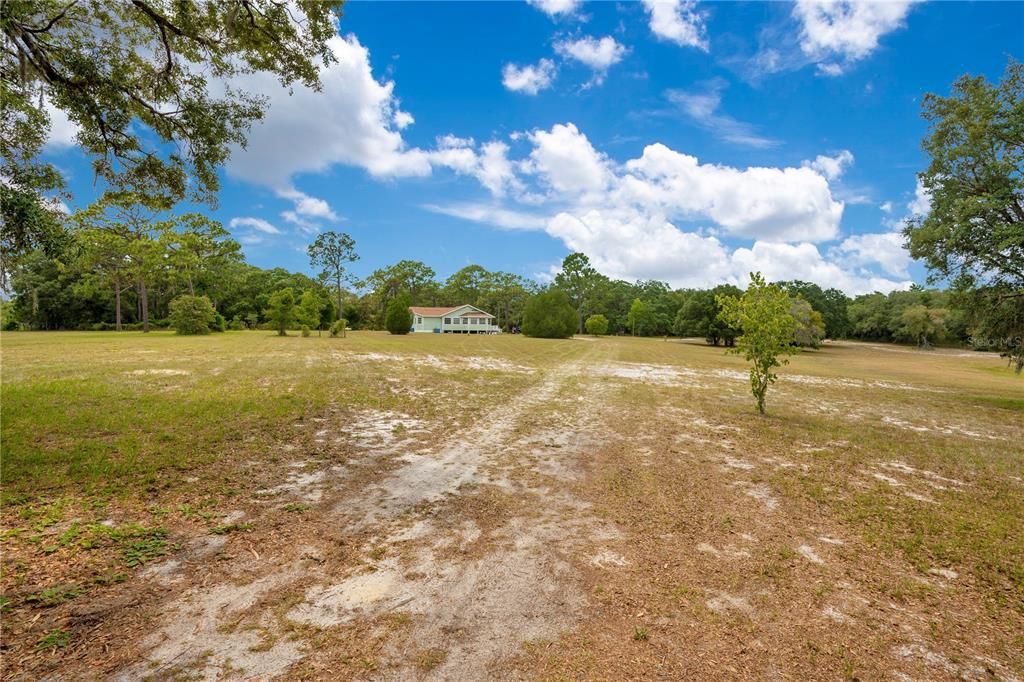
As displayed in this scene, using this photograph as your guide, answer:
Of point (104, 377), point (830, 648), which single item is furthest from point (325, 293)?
point (830, 648)

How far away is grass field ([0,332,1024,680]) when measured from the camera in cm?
296

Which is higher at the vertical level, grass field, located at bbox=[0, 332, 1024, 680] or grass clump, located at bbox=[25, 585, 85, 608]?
grass clump, located at bbox=[25, 585, 85, 608]

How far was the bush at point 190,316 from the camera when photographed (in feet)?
124

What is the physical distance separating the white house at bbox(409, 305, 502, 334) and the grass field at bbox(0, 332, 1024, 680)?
58.8m

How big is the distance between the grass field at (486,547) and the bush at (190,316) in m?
33.1

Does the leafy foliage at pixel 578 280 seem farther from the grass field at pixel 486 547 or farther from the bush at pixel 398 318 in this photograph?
the grass field at pixel 486 547

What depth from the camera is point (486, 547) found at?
4.37m

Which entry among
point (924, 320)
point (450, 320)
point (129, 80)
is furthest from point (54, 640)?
point (924, 320)

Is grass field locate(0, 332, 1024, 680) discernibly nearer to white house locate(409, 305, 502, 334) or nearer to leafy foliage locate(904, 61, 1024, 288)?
leafy foliage locate(904, 61, 1024, 288)

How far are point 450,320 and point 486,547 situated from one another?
217 ft

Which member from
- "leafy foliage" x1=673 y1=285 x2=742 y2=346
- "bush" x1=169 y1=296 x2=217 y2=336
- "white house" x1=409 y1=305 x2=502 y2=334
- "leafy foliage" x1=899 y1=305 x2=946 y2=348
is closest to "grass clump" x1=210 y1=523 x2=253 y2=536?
"bush" x1=169 y1=296 x2=217 y2=336

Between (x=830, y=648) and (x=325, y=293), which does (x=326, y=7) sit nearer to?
(x=830, y=648)

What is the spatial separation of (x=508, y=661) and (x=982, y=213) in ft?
66.2

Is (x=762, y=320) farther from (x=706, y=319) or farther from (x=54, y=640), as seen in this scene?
(x=706, y=319)
